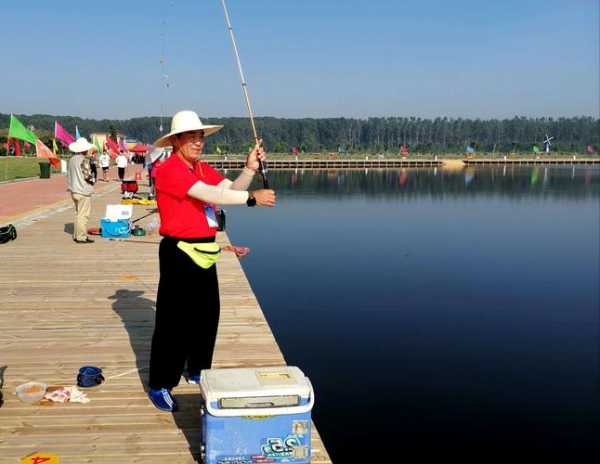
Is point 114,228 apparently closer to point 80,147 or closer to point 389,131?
point 80,147

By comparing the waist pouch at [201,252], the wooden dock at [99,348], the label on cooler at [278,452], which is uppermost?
Answer: the waist pouch at [201,252]

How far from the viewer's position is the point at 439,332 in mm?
10242

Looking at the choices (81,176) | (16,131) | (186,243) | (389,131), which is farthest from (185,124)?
(389,131)

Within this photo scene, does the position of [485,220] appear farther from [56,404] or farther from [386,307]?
[56,404]

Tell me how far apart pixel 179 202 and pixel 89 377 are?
5.83ft

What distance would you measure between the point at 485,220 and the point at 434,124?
15257cm

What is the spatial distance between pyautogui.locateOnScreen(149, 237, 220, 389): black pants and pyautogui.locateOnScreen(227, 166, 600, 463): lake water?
3.02 m

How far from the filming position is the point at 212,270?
4125mm

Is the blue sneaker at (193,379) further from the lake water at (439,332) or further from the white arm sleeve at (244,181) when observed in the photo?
the lake water at (439,332)

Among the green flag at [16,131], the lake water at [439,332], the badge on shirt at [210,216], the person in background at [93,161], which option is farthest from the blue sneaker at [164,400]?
the green flag at [16,131]

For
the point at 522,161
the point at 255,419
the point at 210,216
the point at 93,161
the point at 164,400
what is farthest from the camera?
the point at 522,161

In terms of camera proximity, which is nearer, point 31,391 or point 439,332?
point 31,391

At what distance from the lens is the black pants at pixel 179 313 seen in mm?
3986

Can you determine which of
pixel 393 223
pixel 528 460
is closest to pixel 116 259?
pixel 528 460
